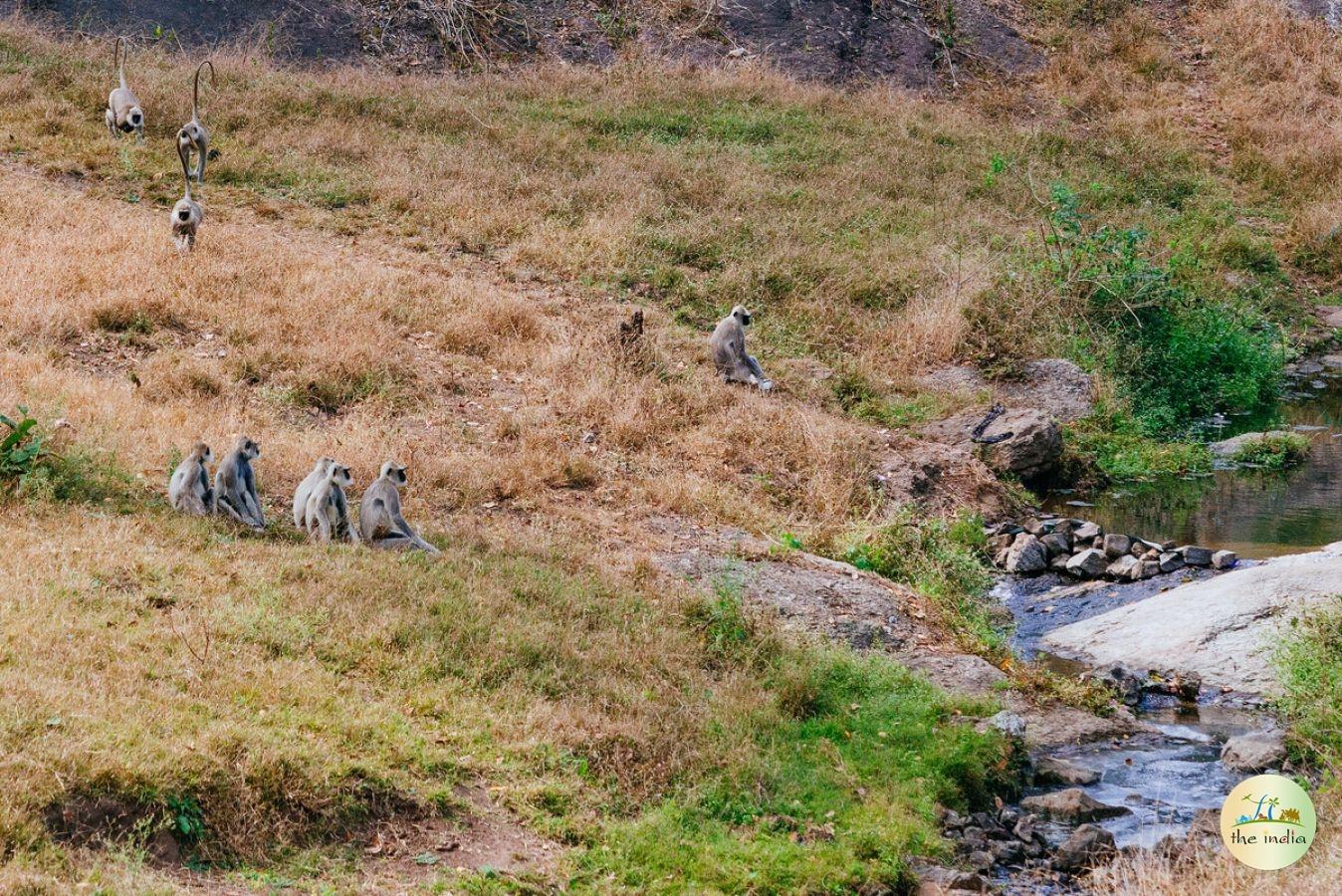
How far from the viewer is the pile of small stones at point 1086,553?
12.9 m

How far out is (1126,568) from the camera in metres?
13.0

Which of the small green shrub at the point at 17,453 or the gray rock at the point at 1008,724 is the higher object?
the small green shrub at the point at 17,453

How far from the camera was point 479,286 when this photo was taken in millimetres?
17094

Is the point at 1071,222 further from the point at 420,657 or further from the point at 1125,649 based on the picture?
the point at 420,657

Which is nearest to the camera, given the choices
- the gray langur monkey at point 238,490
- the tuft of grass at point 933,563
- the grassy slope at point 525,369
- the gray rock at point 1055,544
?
the grassy slope at point 525,369

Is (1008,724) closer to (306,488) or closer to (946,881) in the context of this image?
(946,881)

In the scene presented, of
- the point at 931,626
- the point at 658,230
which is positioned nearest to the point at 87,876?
the point at 931,626

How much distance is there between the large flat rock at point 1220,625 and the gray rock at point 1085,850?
2.97 m

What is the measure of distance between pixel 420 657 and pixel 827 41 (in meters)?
24.4

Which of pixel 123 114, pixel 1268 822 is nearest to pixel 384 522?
pixel 1268 822

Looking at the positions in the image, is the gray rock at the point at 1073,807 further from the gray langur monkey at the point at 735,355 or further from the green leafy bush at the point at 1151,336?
the green leafy bush at the point at 1151,336

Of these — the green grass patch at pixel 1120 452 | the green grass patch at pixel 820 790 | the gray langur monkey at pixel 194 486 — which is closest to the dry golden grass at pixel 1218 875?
the green grass patch at pixel 820 790

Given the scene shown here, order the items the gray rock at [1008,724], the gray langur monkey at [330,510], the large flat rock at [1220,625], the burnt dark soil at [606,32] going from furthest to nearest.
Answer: the burnt dark soil at [606,32]
the large flat rock at [1220,625]
the gray langur monkey at [330,510]
the gray rock at [1008,724]

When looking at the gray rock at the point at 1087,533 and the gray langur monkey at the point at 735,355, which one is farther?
the gray langur monkey at the point at 735,355
